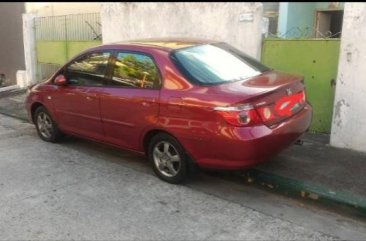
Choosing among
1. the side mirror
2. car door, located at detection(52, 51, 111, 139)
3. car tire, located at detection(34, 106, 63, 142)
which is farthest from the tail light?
car tire, located at detection(34, 106, 63, 142)

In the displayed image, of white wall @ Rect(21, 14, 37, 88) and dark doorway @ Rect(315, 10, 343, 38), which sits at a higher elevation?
dark doorway @ Rect(315, 10, 343, 38)

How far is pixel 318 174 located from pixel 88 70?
3.15m

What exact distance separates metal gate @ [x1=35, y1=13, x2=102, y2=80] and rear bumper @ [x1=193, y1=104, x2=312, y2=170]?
Result: 670 cm

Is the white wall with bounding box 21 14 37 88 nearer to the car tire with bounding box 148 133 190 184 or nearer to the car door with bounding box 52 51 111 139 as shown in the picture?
the car door with bounding box 52 51 111 139

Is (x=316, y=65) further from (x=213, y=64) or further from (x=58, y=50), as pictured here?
(x=58, y=50)

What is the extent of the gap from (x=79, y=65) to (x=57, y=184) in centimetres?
176

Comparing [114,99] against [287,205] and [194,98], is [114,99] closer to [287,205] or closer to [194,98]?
[194,98]

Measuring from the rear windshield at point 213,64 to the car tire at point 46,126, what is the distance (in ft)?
8.40

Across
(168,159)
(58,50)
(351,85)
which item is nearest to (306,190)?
(168,159)

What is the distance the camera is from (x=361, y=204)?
4438 millimetres

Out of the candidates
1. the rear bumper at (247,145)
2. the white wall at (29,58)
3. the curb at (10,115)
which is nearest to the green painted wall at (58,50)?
the white wall at (29,58)

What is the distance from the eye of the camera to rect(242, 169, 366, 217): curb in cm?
450

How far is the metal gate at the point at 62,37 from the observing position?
11.2 meters

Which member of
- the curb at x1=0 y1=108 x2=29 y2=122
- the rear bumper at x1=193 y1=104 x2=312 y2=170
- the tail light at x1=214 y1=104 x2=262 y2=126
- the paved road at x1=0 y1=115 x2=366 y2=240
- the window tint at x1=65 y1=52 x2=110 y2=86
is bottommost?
the curb at x1=0 y1=108 x2=29 y2=122
